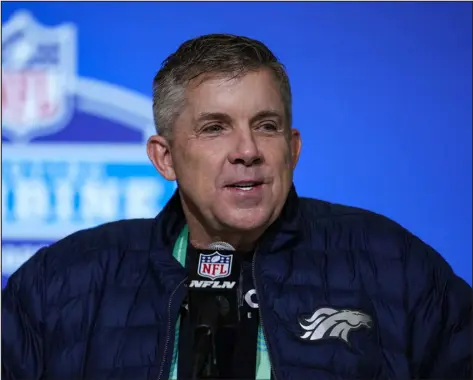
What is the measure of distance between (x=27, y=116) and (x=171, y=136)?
30.8 inches

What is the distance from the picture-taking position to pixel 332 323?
1.35m

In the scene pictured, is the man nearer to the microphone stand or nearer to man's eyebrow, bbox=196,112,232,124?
man's eyebrow, bbox=196,112,232,124

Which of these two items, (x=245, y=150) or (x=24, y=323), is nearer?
(x=245, y=150)

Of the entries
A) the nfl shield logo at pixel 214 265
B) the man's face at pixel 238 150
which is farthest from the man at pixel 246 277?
the nfl shield logo at pixel 214 265

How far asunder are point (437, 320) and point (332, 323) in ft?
0.61

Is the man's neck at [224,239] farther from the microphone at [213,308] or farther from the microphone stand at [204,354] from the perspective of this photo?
the microphone stand at [204,354]

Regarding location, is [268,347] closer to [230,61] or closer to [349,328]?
[349,328]

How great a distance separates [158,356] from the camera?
1336mm

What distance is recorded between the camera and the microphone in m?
1.09

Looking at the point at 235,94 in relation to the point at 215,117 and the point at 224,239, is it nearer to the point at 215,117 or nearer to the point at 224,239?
the point at 215,117

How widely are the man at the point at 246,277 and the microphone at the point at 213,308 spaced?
4.4 inches

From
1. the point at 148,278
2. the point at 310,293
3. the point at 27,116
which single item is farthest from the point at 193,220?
the point at 27,116

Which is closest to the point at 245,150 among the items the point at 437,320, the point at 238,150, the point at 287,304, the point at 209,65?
the point at 238,150

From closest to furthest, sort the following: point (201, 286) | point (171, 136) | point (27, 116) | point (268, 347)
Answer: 1. point (201, 286)
2. point (268, 347)
3. point (171, 136)
4. point (27, 116)
